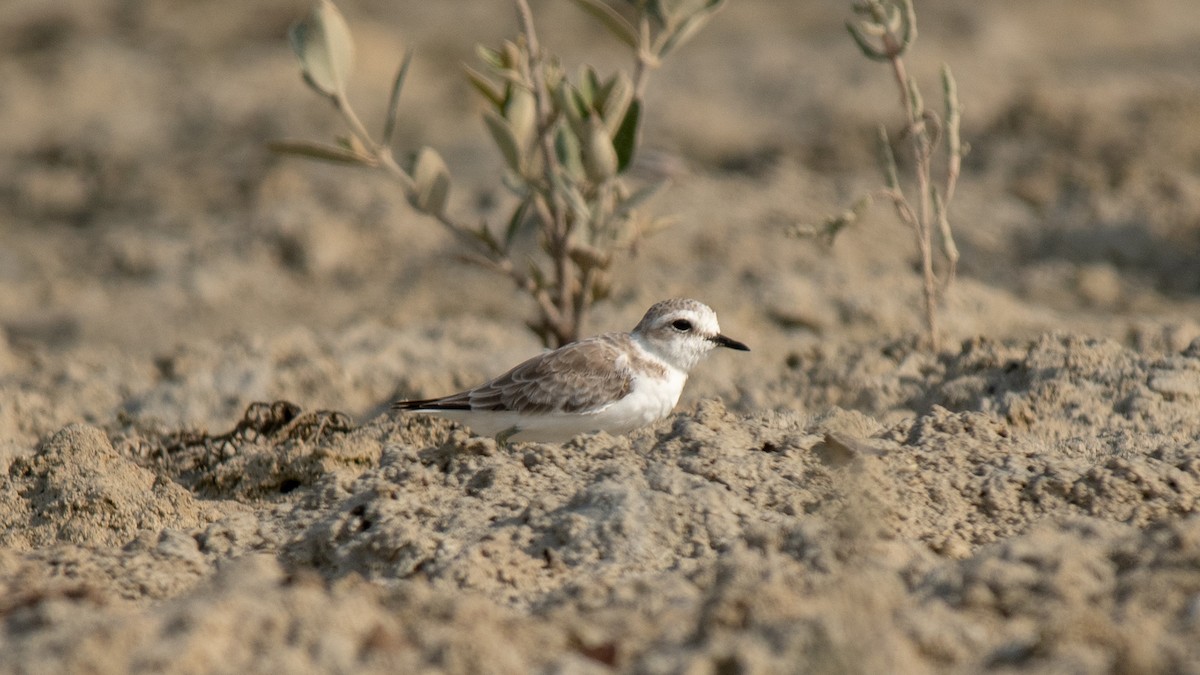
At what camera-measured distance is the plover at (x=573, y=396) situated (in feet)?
15.7

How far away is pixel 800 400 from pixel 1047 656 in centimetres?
301

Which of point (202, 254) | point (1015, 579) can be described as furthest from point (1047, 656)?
point (202, 254)

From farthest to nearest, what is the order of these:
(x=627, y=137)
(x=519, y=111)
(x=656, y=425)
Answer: (x=519, y=111)
(x=627, y=137)
(x=656, y=425)

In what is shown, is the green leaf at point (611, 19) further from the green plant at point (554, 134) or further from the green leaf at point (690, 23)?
the green leaf at point (690, 23)

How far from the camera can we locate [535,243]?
29.0 feet

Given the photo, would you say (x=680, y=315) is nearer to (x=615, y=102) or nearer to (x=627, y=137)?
(x=627, y=137)

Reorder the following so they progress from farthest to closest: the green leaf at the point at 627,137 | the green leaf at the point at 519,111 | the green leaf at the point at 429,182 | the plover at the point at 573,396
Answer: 1. the green leaf at the point at 519,111
2. the green leaf at the point at 429,182
3. the green leaf at the point at 627,137
4. the plover at the point at 573,396

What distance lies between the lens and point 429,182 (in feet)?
18.2

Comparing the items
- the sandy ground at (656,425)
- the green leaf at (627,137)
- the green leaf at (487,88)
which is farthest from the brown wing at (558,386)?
the green leaf at (487,88)

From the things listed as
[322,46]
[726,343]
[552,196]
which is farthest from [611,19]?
[726,343]

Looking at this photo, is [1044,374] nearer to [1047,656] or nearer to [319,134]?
[1047,656]

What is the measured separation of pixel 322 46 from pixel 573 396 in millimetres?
1814

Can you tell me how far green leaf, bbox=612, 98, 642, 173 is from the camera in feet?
17.7

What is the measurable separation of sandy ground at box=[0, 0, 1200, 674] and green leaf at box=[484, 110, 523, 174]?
4.01ft
